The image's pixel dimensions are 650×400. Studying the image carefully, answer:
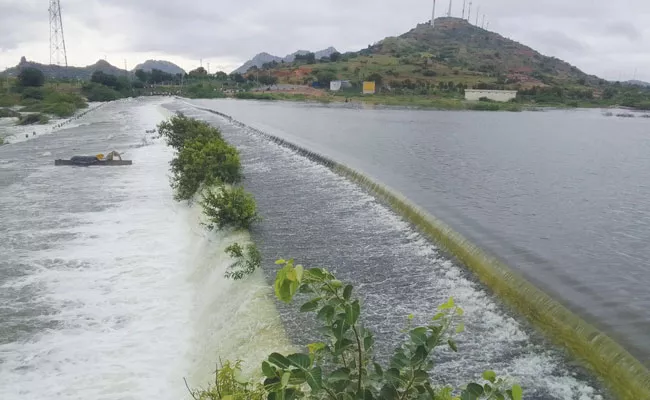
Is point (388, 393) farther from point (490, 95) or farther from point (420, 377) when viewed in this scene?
point (490, 95)

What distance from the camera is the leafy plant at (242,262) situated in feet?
27.7

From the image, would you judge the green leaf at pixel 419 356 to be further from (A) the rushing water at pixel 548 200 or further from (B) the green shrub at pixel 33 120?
(B) the green shrub at pixel 33 120

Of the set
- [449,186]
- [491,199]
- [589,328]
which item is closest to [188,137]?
[449,186]

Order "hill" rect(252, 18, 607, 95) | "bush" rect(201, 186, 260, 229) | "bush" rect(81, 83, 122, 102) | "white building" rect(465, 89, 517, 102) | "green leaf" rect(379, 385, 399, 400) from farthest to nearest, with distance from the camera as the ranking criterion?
"hill" rect(252, 18, 607, 95), "white building" rect(465, 89, 517, 102), "bush" rect(81, 83, 122, 102), "bush" rect(201, 186, 260, 229), "green leaf" rect(379, 385, 399, 400)

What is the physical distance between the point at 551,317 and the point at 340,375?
5095 millimetres

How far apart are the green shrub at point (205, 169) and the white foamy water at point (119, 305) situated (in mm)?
860

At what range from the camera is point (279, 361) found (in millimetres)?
2266

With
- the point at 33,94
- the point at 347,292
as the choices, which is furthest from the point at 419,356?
the point at 33,94

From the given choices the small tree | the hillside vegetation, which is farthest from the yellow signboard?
the small tree

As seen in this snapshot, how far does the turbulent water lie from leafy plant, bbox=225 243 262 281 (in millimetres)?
187

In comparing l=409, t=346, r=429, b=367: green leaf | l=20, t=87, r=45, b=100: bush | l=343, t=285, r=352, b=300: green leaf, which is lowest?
l=20, t=87, r=45, b=100: bush

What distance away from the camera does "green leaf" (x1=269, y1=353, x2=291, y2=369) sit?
2258 millimetres

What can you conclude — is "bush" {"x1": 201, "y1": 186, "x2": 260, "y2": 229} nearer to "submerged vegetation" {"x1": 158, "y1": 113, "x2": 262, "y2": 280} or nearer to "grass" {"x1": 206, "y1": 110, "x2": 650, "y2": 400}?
"submerged vegetation" {"x1": 158, "y1": 113, "x2": 262, "y2": 280}

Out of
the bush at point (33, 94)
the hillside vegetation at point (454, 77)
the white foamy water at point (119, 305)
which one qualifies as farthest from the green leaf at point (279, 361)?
the bush at point (33, 94)
